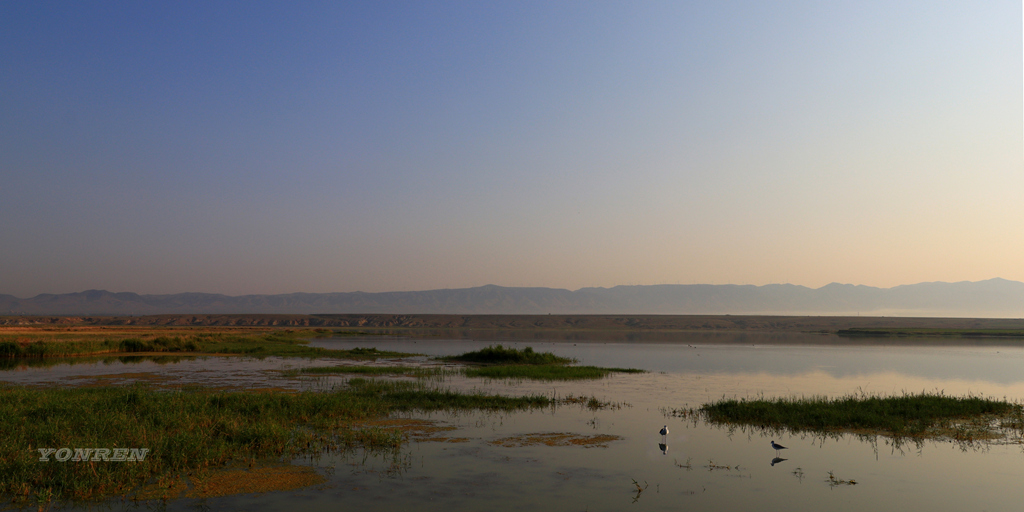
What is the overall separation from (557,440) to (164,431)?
9.67m

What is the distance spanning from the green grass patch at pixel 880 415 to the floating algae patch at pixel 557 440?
210 inches

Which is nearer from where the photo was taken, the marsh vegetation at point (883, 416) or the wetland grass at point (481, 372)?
the marsh vegetation at point (883, 416)

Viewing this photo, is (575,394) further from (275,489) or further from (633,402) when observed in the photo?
(275,489)

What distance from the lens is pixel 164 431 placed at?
13.6m

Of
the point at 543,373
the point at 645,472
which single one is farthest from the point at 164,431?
the point at 543,373

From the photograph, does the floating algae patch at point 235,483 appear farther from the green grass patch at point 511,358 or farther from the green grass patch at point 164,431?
the green grass patch at point 511,358

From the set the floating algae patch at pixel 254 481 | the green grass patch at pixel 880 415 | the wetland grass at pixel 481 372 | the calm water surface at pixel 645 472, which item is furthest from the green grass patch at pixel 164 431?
the wetland grass at pixel 481 372

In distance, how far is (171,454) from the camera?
1180 cm

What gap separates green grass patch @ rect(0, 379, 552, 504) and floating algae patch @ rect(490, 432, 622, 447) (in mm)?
2929

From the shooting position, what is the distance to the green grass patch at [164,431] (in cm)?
1029

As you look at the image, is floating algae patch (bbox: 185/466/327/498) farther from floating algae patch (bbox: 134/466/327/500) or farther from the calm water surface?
the calm water surface

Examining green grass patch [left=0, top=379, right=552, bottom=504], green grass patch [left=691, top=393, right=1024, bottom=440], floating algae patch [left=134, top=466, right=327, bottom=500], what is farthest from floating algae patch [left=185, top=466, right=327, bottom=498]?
green grass patch [left=691, top=393, right=1024, bottom=440]

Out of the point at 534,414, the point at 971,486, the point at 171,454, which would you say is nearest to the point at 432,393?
the point at 534,414

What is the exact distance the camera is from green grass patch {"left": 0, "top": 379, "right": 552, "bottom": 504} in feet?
33.8
